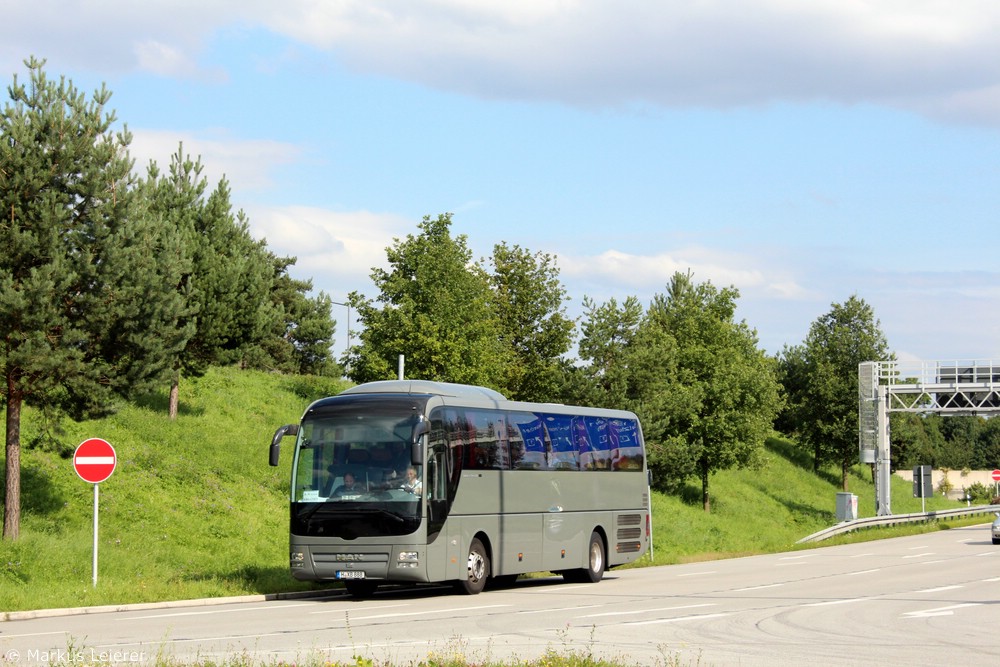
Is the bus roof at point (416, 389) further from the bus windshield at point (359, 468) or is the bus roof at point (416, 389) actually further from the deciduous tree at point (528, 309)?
the deciduous tree at point (528, 309)

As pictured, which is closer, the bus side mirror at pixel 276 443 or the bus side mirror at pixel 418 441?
the bus side mirror at pixel 418 441

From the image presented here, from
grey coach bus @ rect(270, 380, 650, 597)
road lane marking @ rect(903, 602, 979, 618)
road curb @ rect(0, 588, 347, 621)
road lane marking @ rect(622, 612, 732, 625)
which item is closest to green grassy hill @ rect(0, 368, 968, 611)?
road curb @ rect(0, 588, 347, 621)

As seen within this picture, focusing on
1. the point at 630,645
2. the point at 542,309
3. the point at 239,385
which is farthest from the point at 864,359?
the point at 630,645

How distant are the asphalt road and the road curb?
132 mm

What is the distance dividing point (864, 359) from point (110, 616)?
68.9 meters

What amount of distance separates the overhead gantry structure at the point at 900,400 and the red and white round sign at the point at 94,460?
1814 inches

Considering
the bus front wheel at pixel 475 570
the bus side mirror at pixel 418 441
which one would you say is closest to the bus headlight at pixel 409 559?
the bus side mirror at pixel 418 441

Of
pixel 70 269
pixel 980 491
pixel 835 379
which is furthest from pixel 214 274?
pixel 980 491

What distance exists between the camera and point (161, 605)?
19.3 metres

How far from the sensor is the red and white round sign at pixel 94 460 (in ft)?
66.3

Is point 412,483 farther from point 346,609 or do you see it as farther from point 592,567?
point 592,567

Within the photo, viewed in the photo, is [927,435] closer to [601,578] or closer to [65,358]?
[601,578]

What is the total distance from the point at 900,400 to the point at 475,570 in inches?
1730

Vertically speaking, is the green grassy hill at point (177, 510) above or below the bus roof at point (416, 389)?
below
